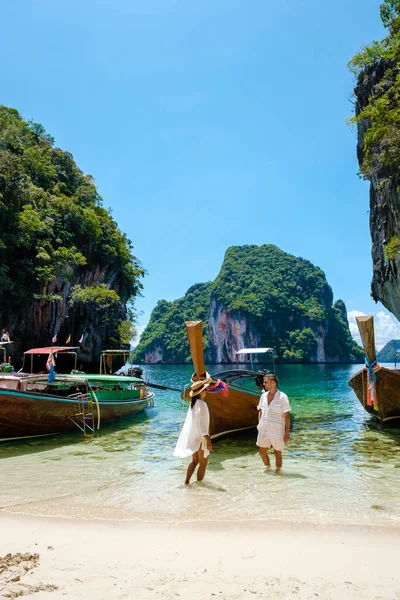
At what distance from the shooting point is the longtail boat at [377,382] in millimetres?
10125

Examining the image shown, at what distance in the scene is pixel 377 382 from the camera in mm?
10930

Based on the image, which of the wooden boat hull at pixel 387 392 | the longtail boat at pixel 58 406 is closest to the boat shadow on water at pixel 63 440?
the longtail boat at pixel 58 406

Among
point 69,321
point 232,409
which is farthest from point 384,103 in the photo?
point 69,321

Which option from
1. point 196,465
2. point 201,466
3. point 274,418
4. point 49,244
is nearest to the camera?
point 196,465

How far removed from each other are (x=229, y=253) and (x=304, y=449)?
106370mm

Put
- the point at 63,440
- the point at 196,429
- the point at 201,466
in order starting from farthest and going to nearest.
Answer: the point at 63,440 < the point at 201,466 < the point at 196,429

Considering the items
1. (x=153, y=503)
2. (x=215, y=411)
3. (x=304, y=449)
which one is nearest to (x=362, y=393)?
(x=304, y=449)

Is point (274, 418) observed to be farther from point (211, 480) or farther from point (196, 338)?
point (196, 338)

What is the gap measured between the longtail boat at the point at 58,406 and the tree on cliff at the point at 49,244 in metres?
10.4

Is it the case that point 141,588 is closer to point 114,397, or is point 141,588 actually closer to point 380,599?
point 380,599

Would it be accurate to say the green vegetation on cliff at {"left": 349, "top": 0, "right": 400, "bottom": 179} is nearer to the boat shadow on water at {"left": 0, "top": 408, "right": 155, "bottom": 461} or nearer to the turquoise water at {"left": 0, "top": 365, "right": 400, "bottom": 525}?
the turquoise water at {"left": 0, "top": 365, "right": 400, "bottom": 525}

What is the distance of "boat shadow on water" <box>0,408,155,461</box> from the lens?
873 centimetres

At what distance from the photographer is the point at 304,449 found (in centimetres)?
891

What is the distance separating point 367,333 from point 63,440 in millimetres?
8232
